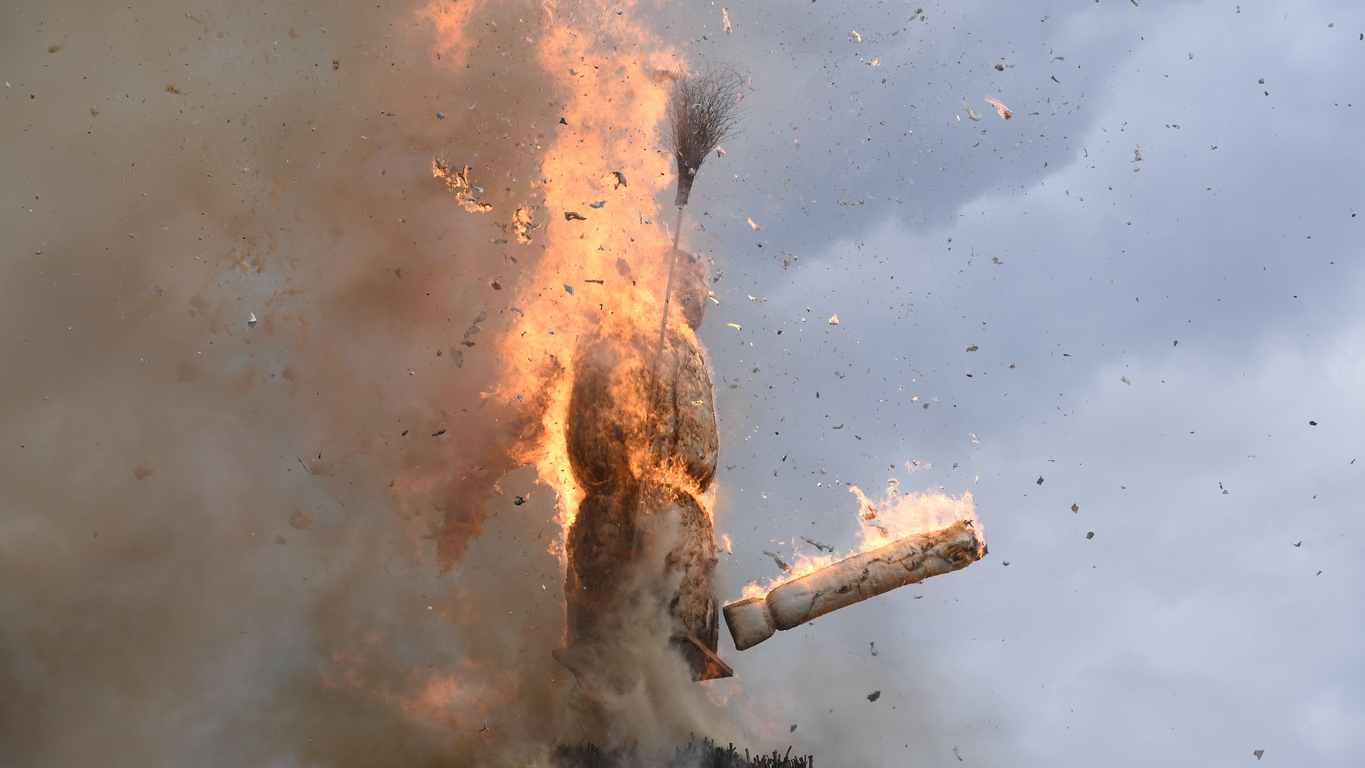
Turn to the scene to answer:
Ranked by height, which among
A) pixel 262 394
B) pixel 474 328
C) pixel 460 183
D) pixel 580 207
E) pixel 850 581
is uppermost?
pixel 460 183

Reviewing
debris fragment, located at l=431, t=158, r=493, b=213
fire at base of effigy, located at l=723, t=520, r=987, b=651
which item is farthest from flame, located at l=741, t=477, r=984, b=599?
debris fragment, located at l=431, t=158, r=493, b=213

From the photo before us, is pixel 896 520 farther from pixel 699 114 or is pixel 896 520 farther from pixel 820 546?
pixel 699 114

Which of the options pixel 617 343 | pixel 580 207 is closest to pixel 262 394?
pixel 617 343

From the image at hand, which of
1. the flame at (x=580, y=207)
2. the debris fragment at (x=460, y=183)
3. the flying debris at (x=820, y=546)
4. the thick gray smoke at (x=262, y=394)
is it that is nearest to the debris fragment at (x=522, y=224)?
the flame at (x=580, y=207)

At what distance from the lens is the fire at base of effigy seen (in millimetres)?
7477

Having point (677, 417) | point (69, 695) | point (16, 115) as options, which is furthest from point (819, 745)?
point (16, 115)

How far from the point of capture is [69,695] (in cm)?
754

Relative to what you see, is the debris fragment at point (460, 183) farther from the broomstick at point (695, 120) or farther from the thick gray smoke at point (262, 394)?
the broomstick at point (695, 120)

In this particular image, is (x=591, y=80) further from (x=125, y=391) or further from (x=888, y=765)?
(x=888, y=765)

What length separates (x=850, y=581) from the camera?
7586 millimetres

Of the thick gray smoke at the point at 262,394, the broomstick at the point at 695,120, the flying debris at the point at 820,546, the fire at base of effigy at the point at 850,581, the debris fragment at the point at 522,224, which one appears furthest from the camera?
the flying debris at the point at 820,546

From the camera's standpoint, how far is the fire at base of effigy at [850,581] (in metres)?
→ 7.48

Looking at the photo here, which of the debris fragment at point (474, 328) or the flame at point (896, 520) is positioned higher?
the debris fragment at point (474, 328)

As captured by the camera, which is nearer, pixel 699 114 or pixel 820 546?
pixel 699 114
